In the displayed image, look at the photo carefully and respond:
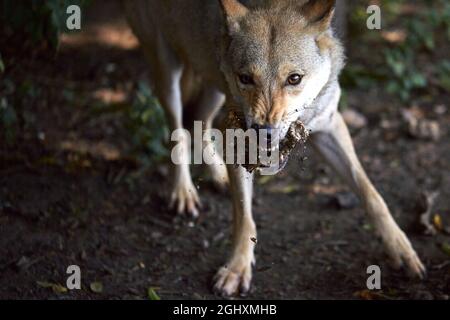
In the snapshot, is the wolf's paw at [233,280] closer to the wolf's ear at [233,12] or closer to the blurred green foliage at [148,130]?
the wolf's ear at [233,12]

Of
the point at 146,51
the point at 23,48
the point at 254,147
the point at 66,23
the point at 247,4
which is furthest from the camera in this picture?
the point at 23,48

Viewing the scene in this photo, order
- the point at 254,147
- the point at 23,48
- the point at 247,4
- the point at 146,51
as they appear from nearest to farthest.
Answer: the point at 254,147 < the point at 247,4 < the point at 146,51 < the point at 23,48

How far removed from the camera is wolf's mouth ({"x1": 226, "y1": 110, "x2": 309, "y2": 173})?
4.59m

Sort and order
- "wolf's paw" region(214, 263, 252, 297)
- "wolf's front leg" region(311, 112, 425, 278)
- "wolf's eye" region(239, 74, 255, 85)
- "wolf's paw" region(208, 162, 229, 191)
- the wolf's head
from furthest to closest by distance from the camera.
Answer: "wolf's paw" region(208, 162, 229, 191) → "wolf's front leg" region(311, 112, 425, 278) → "wolf's paw" region(214, 263, 252, 297) → "wolf's eye" region(239, 74, 255, 85) → the wolf's head

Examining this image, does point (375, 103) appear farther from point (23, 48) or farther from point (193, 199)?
point (23, 48)

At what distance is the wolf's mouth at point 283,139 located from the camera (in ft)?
15.1

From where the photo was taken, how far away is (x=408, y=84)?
770 cm

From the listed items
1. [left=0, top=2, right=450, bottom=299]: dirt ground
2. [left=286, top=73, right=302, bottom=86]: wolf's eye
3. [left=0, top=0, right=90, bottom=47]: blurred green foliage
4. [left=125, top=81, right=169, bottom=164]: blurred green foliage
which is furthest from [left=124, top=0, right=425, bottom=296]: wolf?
[left=0, top=0, right=90, bottom=47]: blurred green foliage

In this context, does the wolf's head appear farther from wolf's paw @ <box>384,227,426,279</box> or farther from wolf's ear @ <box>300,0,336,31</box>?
wolf's paw @ <box>384,227,426,279</box>

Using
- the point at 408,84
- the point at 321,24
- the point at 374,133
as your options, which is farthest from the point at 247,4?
the point at 408,84

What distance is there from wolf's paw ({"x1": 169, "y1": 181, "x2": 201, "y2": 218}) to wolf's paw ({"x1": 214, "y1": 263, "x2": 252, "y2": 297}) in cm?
96

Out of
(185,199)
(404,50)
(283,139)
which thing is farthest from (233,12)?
(404,50)

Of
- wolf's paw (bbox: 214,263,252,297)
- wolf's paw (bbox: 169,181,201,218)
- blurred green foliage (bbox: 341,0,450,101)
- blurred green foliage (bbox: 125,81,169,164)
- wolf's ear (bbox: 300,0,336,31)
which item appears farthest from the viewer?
blurred green foliage (bbox: 341,0,450,101)

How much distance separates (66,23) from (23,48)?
128cm
